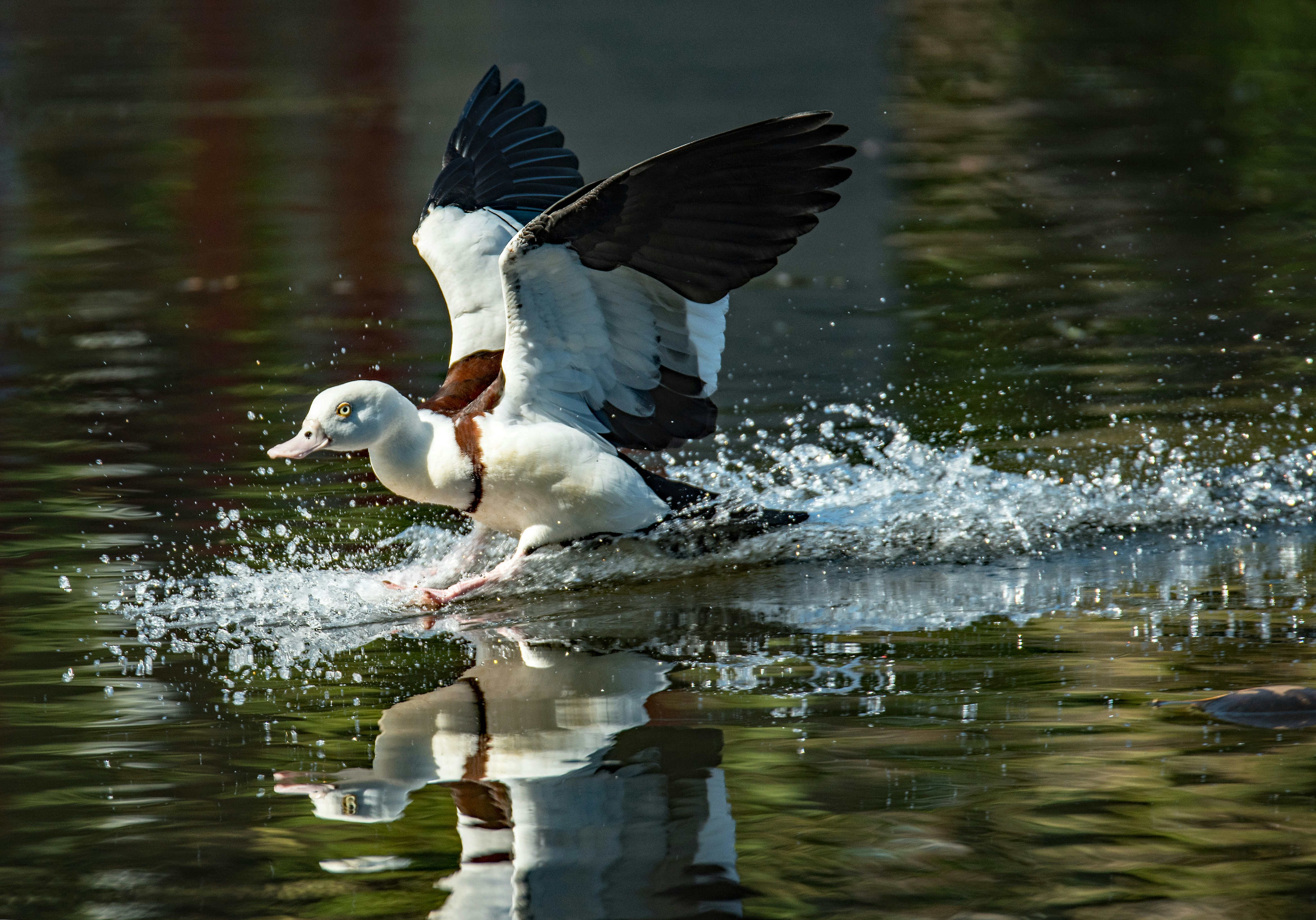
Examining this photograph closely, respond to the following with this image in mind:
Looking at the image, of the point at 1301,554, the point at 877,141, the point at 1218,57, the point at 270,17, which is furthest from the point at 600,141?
the point at 270,17

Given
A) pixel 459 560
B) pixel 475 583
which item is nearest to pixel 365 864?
pixel 475 583

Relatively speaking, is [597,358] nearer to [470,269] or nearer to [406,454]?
[406,454]

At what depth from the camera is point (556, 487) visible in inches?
230

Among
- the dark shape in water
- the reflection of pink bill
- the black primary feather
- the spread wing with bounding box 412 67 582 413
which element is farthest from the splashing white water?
the dark shape in water

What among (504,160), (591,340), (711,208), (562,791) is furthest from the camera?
(504,160)

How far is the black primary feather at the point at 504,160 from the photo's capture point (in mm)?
6895

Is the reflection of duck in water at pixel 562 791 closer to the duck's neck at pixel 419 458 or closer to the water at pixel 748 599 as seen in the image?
the water at pixel 748 599

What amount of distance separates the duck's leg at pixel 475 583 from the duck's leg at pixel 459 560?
0.13 m

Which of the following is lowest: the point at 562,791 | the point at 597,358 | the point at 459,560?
the point at 562,791

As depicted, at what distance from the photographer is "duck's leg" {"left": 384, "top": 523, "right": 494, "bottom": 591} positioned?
6.07 metres

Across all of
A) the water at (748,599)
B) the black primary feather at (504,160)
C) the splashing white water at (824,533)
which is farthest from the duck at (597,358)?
the black primary feather at (504,160)

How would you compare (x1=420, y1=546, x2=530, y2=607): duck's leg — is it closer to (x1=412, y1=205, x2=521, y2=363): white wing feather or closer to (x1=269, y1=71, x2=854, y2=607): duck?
(x1=269, y1=71, x2=854, y2=607): duck

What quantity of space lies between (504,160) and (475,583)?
2.23 meters

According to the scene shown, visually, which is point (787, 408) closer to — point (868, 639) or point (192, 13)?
point (868, 639)
